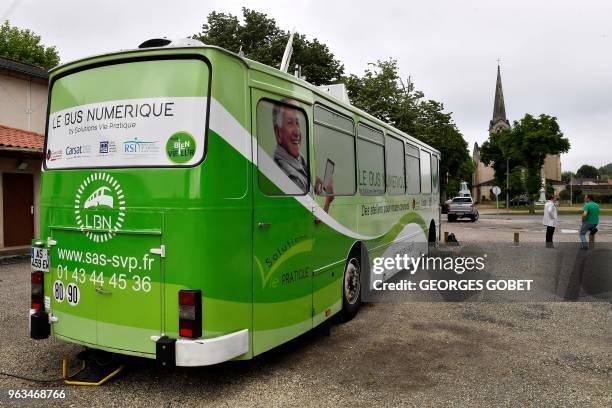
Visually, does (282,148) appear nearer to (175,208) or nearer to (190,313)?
(175,208)


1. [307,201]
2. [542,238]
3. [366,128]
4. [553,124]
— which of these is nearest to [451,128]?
[553,124]

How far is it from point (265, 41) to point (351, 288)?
30295 millimetres

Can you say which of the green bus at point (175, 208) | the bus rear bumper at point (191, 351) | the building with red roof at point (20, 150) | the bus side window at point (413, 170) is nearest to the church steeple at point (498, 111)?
the building with red roof at point (20, 150)

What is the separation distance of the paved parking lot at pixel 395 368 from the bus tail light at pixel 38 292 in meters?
0.66

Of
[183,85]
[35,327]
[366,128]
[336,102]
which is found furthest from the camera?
[366,128]

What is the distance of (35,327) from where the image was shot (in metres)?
4.74

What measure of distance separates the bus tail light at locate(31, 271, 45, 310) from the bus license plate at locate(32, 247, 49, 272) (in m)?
0.06

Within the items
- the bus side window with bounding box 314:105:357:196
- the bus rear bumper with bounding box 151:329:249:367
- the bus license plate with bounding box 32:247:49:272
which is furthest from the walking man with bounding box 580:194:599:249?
the bus license plate with bounding box 32:247:49:272

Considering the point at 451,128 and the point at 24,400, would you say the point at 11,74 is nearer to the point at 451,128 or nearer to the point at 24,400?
the point at 24,400

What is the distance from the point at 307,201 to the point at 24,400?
3.12 m

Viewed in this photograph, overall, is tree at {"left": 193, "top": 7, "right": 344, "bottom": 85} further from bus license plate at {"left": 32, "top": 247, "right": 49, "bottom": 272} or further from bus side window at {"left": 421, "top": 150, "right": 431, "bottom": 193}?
bus license plate at {"left": 32, "top": 247, "right": 49, "bottom": 272}

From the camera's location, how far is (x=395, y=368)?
4.99 m

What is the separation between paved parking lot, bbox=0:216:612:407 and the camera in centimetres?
427

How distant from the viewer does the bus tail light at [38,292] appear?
15.9 feet
